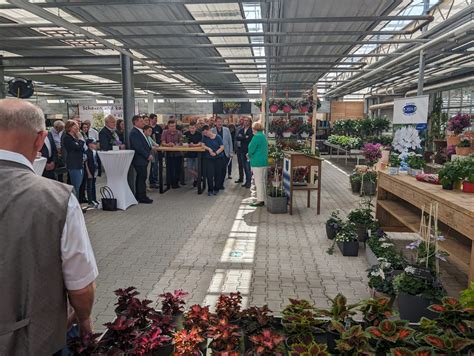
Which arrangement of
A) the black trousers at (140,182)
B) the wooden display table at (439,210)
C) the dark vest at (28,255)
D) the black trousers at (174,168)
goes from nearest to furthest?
the dark vest at (28,255), the wooden display table at (439,210), the black trousers at (140,182), the black trousers at (174,168)

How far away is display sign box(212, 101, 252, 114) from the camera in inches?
740

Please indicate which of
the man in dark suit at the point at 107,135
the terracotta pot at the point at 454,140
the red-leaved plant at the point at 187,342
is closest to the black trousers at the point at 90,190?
the man in dark suit at the point at 107,135

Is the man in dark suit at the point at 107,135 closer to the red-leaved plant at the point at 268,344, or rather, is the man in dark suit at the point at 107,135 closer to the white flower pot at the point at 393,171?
the white flower pot at the point at 393,171

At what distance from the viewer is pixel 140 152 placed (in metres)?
7.03

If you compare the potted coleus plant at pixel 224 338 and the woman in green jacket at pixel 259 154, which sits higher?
the woman in green jacket at pixel 259 154

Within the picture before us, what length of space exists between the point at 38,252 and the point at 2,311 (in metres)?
0.24

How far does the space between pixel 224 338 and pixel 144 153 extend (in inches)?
218

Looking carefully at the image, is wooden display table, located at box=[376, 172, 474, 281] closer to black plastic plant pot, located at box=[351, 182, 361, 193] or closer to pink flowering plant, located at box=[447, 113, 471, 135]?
pink flowering plant, located at box=[447, 113, 471, 135]

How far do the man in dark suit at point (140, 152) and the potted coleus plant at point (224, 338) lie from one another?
5486 millimetres

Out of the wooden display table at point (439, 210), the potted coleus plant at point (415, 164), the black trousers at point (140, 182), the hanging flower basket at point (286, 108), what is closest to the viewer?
the wooden display table at point (439, 210)

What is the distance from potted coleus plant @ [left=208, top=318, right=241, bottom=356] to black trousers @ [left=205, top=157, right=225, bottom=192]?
627 centimetres

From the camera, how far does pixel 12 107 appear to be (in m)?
1.38

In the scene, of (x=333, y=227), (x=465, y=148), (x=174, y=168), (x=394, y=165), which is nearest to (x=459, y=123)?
(x=465, y=148)

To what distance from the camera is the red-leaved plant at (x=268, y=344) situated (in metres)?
1.83
